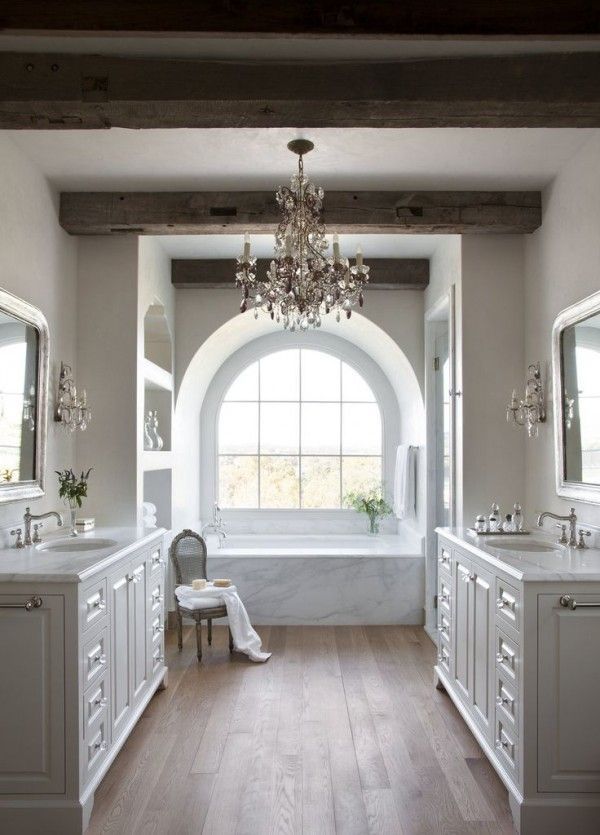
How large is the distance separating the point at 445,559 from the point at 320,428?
3180 mm

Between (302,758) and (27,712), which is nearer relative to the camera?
(27,712)

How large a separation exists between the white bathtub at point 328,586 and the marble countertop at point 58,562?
2017 millimetres

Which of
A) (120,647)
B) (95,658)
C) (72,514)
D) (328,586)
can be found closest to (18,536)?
(72,514)

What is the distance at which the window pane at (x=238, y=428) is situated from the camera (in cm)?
715

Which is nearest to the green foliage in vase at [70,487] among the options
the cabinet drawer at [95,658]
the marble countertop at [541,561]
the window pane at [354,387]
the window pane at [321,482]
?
the cabinet drawer at [95,658]

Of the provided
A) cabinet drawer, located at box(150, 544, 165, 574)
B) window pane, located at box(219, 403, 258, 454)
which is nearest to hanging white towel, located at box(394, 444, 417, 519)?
window pane, located at box(219, 403, 258, 454)

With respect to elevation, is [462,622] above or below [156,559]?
below

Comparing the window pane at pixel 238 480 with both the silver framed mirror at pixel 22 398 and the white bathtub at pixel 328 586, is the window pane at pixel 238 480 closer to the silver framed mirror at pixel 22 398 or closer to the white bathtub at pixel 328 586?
the white bathtub at pixel 328 586

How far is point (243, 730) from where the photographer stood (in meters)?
3.64

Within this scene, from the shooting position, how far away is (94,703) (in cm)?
292

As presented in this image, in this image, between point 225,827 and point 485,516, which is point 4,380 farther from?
point 485,516

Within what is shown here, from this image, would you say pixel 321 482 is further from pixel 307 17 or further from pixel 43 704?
pixel 307 17

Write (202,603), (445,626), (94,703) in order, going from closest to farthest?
1. (94,703)
2. (445,626)
3. (202,603)

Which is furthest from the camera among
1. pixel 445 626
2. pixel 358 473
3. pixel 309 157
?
pixel 358 473
